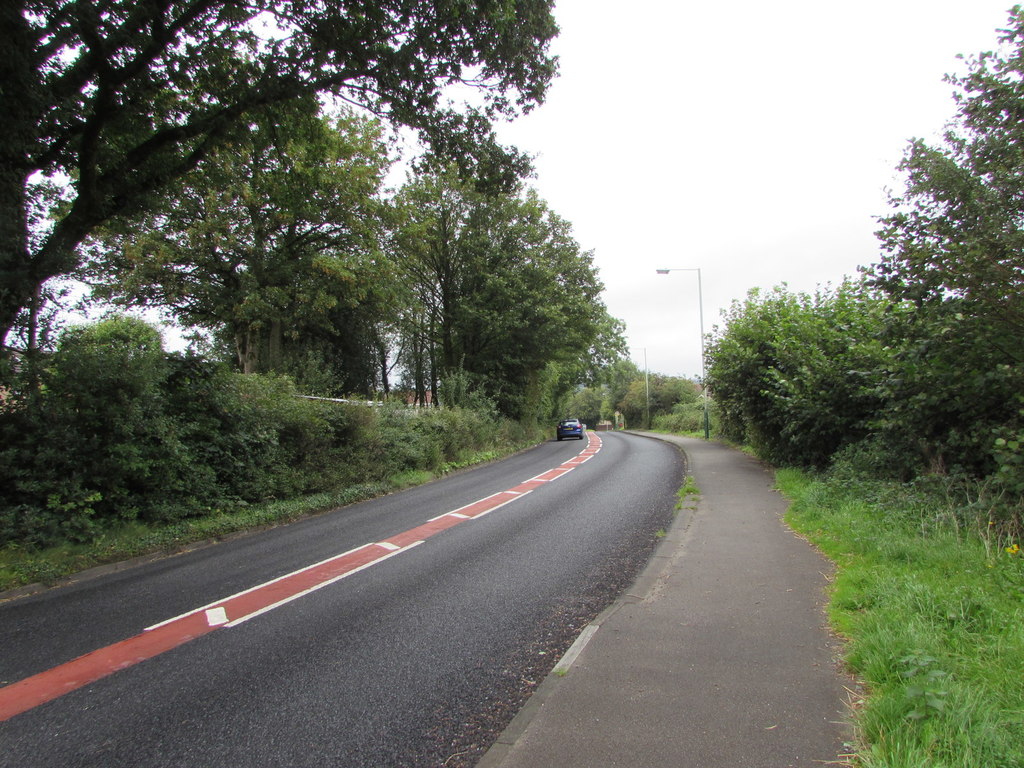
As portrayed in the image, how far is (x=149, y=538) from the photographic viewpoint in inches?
295

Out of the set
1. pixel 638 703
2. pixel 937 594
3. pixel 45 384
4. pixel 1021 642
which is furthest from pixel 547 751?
pixel 45 384

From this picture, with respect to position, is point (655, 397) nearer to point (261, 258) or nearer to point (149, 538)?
point (261, 258)

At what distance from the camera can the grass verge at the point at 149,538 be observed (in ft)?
19.9

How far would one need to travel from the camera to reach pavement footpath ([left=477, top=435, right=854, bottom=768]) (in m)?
2.51

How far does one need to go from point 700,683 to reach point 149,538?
7.68 metres

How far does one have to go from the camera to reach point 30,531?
649 cm

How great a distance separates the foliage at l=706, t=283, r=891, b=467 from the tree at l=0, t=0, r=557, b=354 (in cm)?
706

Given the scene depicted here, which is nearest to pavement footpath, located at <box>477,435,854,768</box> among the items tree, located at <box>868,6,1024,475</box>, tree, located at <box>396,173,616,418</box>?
tree, located at <box>868,6,1024,475</box>

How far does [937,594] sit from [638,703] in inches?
95.4

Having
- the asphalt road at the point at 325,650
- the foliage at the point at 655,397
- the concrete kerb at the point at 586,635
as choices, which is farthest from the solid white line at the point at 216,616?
the foliage at the point at 655,397

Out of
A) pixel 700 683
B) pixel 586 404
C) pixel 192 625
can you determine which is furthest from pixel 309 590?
pixel 586 404

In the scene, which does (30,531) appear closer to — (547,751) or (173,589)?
(173,589)

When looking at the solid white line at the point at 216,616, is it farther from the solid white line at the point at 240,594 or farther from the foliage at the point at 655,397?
the foliage at the point at 655,397

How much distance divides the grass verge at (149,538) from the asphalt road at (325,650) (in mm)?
434
